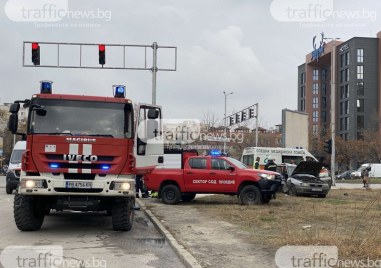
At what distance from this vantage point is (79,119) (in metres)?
10.4

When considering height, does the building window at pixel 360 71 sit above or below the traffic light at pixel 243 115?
above

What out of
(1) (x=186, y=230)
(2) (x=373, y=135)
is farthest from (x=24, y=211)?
(2) (x=373, y=135)

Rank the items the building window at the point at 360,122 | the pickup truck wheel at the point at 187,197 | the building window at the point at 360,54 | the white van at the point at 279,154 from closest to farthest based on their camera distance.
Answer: the pickup truck wheel at the point at 187,197, the white van at the point at 279,154, the building window at the point at 360,54, the building window at the point at 360,122

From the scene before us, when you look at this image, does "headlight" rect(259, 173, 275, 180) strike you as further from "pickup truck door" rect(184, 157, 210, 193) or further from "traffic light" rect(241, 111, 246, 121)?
"traffic light" rect(241, 111, 246, 121)

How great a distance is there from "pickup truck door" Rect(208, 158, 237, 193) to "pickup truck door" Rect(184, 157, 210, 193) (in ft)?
0.70

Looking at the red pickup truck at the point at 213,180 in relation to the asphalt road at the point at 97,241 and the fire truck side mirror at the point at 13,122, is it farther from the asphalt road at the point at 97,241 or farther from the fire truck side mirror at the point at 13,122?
the fire truck side mirror at the point at 13,122

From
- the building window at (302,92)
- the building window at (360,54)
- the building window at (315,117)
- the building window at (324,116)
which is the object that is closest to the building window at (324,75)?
the building window at (302,92)

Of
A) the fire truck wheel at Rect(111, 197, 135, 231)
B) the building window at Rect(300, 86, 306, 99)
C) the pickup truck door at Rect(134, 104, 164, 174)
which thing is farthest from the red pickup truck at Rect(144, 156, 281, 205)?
the building window at Rect(300, 86, 306, 99)

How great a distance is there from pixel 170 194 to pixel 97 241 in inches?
292

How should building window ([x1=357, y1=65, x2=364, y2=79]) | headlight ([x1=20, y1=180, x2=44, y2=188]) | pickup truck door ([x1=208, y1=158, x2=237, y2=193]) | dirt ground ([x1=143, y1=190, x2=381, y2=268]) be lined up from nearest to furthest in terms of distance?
dirt ground ([x1=143, y1=190, x2=381, y2=268]) < headlight ([x1=20, y1=180, x2=44, y2=188]) < pickup truck door ([x1=208, y1=158, x2=237, y2=193]) < building window ([x1=357, y1=65, x2=364, y2=79])

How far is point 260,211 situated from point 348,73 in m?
77.5

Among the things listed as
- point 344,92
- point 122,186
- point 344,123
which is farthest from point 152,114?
point 344,92

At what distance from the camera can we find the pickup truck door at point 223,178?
16578 mm

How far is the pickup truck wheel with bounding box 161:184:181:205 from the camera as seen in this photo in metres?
16.9
